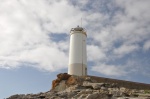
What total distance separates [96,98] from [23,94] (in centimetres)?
976

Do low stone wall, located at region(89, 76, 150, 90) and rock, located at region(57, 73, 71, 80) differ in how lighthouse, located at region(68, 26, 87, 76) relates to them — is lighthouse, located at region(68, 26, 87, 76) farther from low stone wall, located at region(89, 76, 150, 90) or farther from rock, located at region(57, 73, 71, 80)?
low stone wall, located at region(89, 76, 150, 90)

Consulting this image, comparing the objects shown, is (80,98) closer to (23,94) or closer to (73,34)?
(23,94)

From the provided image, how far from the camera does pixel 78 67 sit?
35.1 meters

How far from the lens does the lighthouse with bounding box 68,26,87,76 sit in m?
35.2

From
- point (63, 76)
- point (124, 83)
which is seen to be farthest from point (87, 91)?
point (124, 83)

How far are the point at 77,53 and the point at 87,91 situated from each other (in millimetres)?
13776

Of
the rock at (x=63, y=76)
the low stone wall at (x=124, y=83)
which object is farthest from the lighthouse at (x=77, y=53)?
the low stone wall at (x=124, y=83)

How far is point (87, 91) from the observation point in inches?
891

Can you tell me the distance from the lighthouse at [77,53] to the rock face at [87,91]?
420 cm

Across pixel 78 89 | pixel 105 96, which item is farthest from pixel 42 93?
pixel 105 96

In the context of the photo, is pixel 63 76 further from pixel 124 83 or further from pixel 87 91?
pixel 87 91

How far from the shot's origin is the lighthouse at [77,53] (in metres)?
35.2

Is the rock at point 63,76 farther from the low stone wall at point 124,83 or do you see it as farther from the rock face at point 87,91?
the low stone wall at point 124,83

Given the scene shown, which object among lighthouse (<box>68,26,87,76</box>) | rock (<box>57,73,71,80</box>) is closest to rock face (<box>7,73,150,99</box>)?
rock (<box>57,73,71,80</box>)
